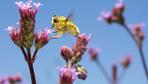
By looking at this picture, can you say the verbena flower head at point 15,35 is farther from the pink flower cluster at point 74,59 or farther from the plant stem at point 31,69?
the pink flower cluster at point 74,59

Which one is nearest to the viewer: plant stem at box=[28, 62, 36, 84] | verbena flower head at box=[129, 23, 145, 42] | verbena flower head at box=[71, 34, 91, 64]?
plant stem at box=[28, 62, 36, 84]

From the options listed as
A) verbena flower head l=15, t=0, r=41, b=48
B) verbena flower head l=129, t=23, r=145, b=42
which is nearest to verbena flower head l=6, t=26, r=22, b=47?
verbena flower head l=15, t=0, r=41, b=48

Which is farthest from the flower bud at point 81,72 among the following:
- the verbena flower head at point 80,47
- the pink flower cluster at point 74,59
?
the verbena flower head at point 80,47

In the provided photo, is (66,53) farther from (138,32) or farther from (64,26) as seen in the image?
(138,32)

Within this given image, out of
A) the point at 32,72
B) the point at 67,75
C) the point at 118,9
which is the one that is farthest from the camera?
the point at 118,9

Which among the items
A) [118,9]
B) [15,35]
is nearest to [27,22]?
[15,35]

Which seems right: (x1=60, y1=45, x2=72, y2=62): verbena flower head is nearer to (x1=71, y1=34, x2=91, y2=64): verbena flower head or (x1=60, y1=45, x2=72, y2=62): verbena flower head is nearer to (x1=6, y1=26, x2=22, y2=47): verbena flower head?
(x1=71, y1=34, x2=91, y2=64): verbena flower head

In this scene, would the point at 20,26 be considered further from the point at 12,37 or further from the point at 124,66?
the point at 124,66
